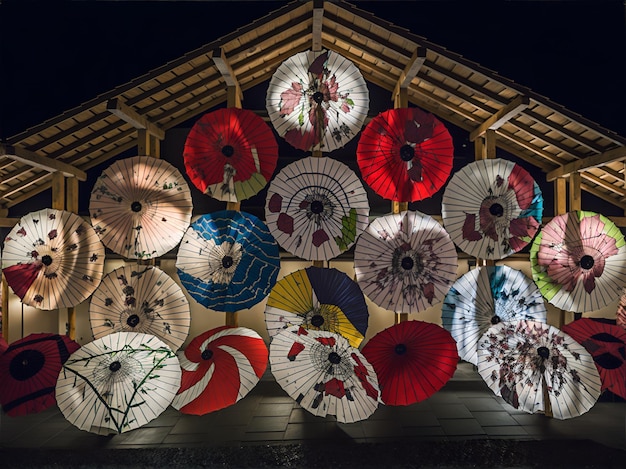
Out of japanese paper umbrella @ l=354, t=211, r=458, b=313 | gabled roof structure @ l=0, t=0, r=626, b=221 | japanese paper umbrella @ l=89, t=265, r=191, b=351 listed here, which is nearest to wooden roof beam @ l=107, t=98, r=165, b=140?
gabled roof structure @ l=0, t=0, r=626, b=221

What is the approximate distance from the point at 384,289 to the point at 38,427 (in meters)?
4.70

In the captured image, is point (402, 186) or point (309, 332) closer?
point (309, 332)

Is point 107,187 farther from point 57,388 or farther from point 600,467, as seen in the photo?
point 600,467

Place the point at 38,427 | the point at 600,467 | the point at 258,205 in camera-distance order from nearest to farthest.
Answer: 1. the point at 600,467
2. the point at 38,427
3. the point at 258,205

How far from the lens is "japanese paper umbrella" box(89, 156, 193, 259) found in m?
5.13

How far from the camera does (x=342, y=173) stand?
5.00 metres

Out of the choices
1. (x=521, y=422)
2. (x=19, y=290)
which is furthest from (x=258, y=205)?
(x=521, y=422)

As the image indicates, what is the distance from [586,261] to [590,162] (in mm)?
1365

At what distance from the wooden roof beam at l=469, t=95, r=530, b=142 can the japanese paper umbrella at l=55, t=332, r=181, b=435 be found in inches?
201

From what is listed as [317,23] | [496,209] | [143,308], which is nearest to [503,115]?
[496,209]

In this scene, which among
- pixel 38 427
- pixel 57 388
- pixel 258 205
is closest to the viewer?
pixel 57 388

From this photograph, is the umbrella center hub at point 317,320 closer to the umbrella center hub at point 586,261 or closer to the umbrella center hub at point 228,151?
the umbrella center hub at point 228,151

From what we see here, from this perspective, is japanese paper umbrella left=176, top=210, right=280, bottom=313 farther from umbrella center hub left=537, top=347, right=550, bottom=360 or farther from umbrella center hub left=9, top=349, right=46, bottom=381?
umbrella center hub left=537, top=347, right=550, bottom=360

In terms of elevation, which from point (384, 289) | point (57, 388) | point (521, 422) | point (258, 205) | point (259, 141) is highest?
point (259, 141)
